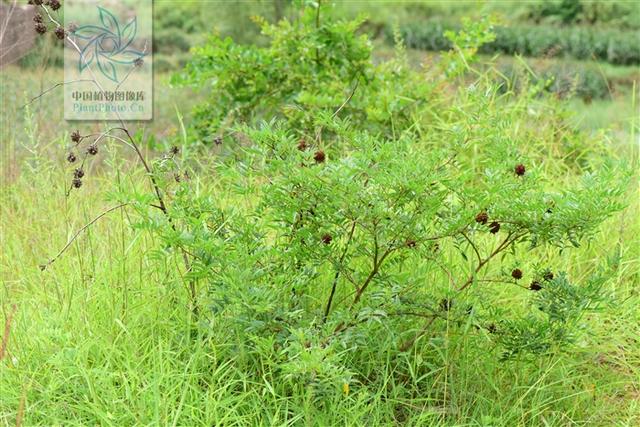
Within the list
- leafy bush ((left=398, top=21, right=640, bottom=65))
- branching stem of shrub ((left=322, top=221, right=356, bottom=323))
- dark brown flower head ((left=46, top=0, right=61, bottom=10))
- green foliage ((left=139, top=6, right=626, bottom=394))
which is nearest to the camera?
green foliage ((left=139, top=6, right=626, bottom=394))

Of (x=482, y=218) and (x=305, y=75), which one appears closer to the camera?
(x=482, y=218)

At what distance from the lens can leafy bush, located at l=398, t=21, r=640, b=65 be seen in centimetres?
1323

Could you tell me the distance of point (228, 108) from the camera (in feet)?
18.5

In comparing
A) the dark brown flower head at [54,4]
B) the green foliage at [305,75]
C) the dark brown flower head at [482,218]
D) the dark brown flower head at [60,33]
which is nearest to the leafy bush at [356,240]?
the dark brown flower head at [482,218]

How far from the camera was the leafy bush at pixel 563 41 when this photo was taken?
13227 millimetres

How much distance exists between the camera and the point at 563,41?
42.8 ft

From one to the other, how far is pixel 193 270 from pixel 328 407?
0.60 metres

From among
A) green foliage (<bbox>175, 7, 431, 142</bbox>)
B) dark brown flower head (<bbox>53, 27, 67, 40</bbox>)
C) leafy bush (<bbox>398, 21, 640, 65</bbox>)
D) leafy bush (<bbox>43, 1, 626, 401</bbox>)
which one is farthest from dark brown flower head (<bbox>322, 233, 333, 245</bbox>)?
leafy bush (<bbox>398, 21, 640, 65</bbox>)

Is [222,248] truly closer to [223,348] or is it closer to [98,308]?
[223,348]

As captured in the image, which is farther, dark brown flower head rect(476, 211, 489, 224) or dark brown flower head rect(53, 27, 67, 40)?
dark brown flower head rect(53, 27, 67, 40)

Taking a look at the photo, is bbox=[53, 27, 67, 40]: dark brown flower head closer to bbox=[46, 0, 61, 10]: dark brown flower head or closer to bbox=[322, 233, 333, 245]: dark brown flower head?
bbox=[46, 0, 61, 10]: dark brown flower head

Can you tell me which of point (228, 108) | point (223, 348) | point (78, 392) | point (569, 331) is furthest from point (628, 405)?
point (228, 108)

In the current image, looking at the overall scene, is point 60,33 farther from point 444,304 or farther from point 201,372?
point 444,304

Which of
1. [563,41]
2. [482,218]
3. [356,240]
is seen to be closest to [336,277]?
[356,240]
